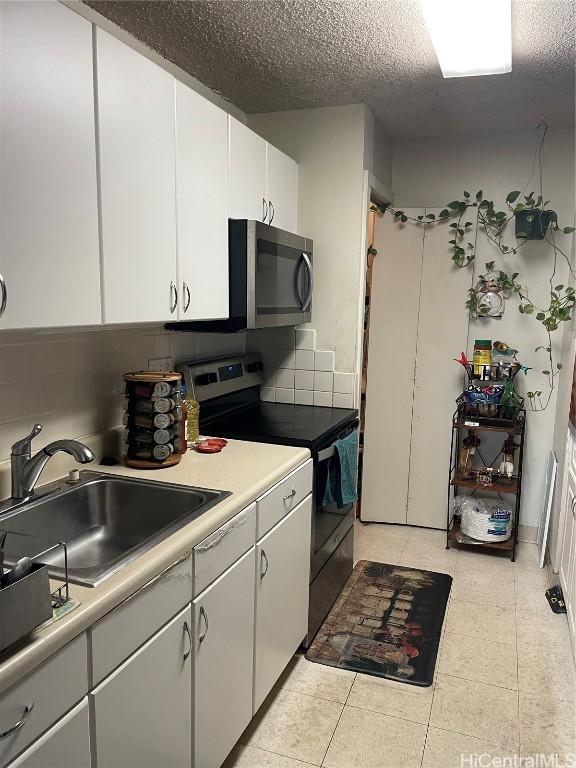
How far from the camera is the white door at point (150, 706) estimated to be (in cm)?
124

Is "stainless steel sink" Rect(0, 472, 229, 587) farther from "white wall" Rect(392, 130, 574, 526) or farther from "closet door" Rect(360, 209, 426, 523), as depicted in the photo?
"white wall" Rect(392, 130, 574, 526)

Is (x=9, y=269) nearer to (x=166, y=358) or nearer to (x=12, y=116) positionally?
(x=12, y=116)

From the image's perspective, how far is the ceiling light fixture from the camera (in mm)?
1848

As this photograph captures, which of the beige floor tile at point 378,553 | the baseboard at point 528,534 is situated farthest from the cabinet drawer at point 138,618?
the baseboard at point 528,534

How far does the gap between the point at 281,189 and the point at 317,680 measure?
6.98ft

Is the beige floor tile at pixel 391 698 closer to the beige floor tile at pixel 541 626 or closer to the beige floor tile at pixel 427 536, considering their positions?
the beige floor tile at pixel 541 626

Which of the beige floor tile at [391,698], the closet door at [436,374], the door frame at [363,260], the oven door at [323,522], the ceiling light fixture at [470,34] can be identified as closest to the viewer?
the ceiling light fixture at [470,34]

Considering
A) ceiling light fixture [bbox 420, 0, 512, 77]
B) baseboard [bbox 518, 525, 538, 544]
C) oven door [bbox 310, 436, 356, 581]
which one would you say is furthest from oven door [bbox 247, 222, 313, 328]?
baseboard [bbox 518, 525, 538, 544]

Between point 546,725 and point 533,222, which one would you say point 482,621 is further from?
point 533,222

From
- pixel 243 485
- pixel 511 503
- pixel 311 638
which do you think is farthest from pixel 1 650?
pixel 511 503

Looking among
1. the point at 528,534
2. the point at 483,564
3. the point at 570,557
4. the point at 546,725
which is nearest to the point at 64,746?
the point at 546,725

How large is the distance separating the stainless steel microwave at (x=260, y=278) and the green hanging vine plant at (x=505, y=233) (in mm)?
1066

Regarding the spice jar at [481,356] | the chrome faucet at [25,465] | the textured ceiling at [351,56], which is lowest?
the chrome faucet at [25,465]

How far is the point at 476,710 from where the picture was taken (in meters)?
2.16
